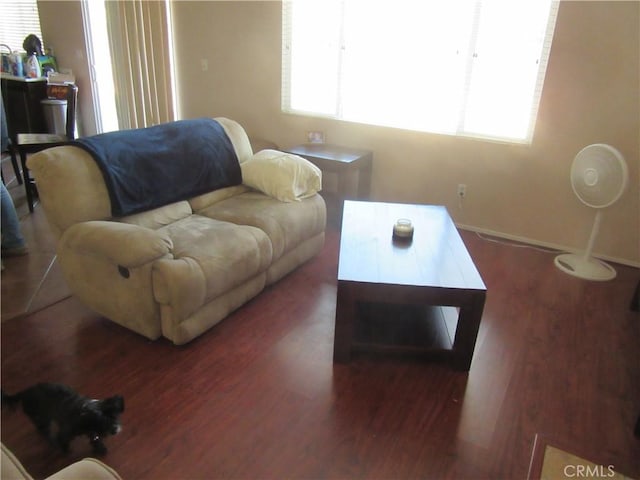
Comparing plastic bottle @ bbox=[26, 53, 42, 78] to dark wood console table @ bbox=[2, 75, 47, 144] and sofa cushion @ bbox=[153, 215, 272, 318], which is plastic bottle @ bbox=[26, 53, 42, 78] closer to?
dark wood console table @ bbox=[2, 75, 47, 144]

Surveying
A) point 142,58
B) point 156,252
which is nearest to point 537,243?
point 156,252

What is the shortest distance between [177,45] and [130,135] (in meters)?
2.49

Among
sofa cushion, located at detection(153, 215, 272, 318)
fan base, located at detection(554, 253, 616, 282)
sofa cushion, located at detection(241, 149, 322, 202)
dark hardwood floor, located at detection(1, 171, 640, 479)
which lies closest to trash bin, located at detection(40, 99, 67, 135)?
sofa cushion, located at detection(241, 149, 322, 202)

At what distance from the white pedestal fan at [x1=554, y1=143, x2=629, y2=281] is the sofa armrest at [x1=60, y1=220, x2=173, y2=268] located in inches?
103

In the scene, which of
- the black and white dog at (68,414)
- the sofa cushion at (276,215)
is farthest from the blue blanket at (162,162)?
the black and white dog at (68,414)

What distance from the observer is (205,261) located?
213 centimetres

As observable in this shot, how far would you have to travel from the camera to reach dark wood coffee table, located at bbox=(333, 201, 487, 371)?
1998 mm

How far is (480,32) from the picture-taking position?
3346 millimetres

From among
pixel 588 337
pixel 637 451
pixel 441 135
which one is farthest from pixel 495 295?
pixel 441 135

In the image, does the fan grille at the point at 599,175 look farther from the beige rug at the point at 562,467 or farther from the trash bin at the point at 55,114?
the trash bin at the point at 55,114

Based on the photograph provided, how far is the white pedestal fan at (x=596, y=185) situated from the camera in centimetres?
288

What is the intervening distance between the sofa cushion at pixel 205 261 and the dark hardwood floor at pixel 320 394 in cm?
26

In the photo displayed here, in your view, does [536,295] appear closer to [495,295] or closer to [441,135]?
[495,295]

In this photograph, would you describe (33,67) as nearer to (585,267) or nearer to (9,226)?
(9,226)
